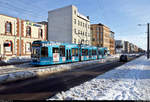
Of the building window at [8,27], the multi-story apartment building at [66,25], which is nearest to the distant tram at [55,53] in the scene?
the building window at [8,27]

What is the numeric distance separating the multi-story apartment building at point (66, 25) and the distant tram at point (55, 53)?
1663cm

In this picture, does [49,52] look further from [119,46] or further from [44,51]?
[119,46]

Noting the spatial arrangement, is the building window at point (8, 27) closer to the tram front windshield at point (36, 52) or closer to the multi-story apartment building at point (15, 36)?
the multi-story apartment building at point (15, 36)

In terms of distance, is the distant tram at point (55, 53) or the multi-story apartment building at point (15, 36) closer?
the distant tram at point (55, 53)

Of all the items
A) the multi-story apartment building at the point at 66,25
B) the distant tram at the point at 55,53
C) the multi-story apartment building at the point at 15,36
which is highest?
the multi-story apartment building at the point at 66,25

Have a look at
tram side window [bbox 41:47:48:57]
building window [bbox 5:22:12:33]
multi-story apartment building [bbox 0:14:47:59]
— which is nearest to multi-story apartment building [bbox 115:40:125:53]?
multi-story apartment building [bbox 0:14:47:59]

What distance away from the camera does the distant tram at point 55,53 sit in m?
15.2

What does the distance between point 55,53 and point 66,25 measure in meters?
27.0

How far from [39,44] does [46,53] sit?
1439 millimetres

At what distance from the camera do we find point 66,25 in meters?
42.1

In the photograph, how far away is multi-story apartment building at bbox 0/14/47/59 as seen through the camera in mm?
24391

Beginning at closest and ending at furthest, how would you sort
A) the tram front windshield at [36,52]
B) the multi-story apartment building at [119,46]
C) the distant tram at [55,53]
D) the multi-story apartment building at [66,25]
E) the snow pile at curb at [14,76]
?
the snow pile at curb at [14,76], the tram front windshield at [36,52], the distant tram at [55,53], the multi-story apartment building at [66,25], the multi-story apartment building at [119,46]

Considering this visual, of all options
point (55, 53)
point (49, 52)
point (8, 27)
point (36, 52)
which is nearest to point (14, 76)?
point (36, 52)

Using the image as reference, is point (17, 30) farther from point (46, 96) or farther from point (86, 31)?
point (86, 31)
